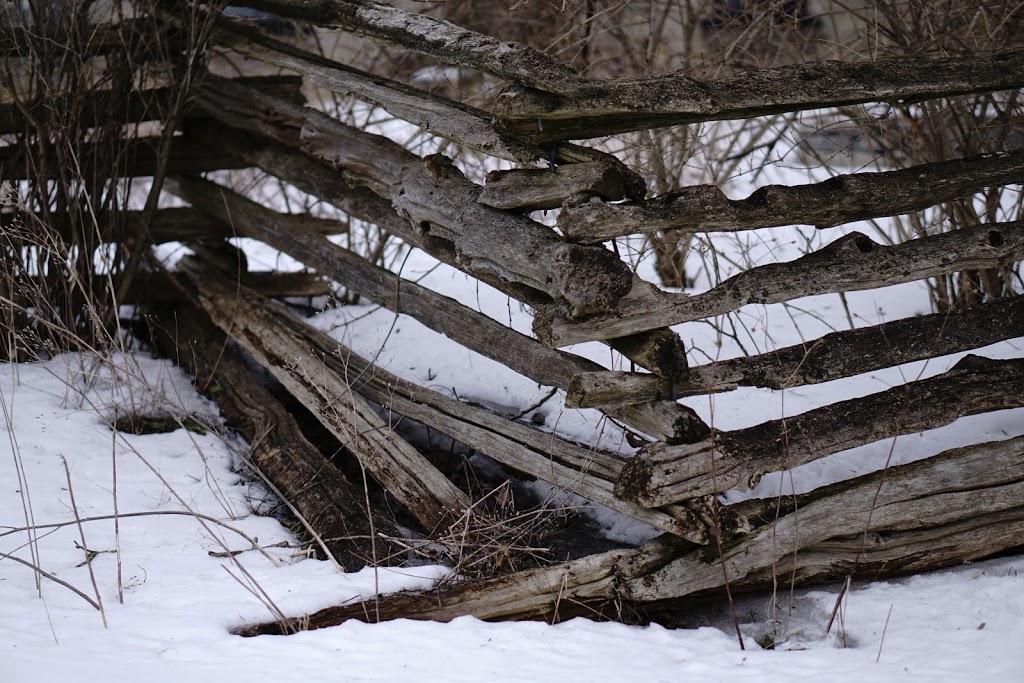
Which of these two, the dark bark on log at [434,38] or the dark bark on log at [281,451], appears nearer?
the dark bark on log at [434,38]

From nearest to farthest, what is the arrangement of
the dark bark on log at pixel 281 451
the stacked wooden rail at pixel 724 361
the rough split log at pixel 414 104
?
the stacked wooden rail at pixel 724 361 < the rough split log at pixel 414 104 < the dark bark on log at pixel 281 451

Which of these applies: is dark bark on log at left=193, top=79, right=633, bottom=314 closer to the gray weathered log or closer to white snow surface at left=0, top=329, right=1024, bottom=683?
the gray weathered log

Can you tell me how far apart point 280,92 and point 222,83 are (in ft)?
1.33

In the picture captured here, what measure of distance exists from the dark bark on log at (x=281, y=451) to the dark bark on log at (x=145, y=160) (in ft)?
3.21

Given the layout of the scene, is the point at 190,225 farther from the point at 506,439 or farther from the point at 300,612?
the point at 300,612

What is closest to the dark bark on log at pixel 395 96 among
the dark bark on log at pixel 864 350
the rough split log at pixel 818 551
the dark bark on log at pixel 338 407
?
the dark bark on log at pixel 864 350

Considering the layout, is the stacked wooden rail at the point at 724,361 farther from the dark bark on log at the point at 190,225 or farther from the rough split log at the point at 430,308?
the dark bark on log at the point at 190,225

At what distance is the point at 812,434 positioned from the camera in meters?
3.39

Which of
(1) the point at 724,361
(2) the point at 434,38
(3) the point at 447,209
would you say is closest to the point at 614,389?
(1) the point at 724,361

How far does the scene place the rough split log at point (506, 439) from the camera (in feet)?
11.1

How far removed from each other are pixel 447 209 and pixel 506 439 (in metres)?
1.07

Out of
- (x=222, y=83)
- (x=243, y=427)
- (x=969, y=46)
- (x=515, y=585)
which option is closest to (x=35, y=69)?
(x=222, y=83)

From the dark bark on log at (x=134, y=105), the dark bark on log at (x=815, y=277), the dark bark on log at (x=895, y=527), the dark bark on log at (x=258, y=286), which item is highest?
the dark bark on log at (x=134, y=105)

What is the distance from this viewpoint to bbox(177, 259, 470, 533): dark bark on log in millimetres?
3959
